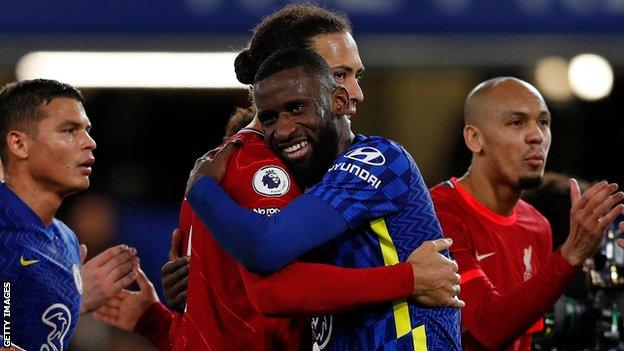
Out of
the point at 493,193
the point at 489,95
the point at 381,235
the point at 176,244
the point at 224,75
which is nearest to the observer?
the point at 381,235

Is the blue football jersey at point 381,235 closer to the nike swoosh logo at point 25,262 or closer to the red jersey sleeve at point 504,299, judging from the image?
Answer: the red jersey sleeve at point 504,299

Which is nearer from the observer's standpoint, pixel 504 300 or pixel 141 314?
pixel 504 300

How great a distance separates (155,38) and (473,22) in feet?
6.49

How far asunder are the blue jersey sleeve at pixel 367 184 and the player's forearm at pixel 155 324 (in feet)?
5.09

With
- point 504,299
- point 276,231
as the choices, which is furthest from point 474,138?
point 276,231

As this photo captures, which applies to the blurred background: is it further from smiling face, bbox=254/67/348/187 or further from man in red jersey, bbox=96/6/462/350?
smiling face, bbox=254/67/348/187

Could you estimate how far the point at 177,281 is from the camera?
3.89m

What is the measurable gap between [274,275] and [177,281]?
750 millimetres

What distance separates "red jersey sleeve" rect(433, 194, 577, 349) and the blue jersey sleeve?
102 cm

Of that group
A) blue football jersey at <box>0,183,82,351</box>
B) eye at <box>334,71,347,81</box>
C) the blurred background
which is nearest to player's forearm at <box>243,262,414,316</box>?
eye at <box>334,71,347,81</box>

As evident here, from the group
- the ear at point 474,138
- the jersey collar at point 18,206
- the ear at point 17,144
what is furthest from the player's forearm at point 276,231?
the ear at point 474,138

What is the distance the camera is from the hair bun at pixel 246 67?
151 inches

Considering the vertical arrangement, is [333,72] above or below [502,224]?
above

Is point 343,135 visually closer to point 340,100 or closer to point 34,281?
point 340,100
